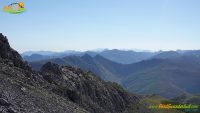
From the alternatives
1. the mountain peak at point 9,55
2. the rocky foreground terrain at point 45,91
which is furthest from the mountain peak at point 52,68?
the mountain peak at point 9,55

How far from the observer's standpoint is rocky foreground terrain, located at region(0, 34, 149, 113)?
41.0 meters

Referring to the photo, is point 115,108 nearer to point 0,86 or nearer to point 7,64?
point 7,64

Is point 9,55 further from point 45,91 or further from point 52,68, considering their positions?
point 52,68

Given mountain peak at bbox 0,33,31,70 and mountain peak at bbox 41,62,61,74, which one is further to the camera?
mountain peak at bbox 41,62,61,74

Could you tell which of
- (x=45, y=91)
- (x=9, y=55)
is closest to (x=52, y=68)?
(x=9, y=55)

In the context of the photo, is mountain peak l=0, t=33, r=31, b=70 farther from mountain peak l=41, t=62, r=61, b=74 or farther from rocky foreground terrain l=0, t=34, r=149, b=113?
mountain peak l=41, t=62, r=61, b=74

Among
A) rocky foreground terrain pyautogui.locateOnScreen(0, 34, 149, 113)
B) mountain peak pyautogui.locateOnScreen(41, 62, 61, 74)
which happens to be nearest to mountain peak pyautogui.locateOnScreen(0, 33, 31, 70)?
rocky foreground terrain pyautogui.locateOnScreen(0, 34, 149, 113)

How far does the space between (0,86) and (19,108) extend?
6934 mm

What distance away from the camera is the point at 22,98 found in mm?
42438

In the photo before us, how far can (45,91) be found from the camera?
5756 centimetres

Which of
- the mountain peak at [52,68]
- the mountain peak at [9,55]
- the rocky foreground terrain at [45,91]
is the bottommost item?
the rocky foreground terrain at [45,91]

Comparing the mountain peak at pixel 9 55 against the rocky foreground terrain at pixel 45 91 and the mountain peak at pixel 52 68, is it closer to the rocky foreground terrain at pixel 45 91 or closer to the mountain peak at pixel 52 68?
the rocky foreground terrain at pixel 45 91

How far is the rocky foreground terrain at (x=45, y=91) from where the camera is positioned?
41003mm

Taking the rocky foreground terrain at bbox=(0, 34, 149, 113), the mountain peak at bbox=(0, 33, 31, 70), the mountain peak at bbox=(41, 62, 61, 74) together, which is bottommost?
the rocky foreground terrain at bbox=(0, 34, 149, 113)
